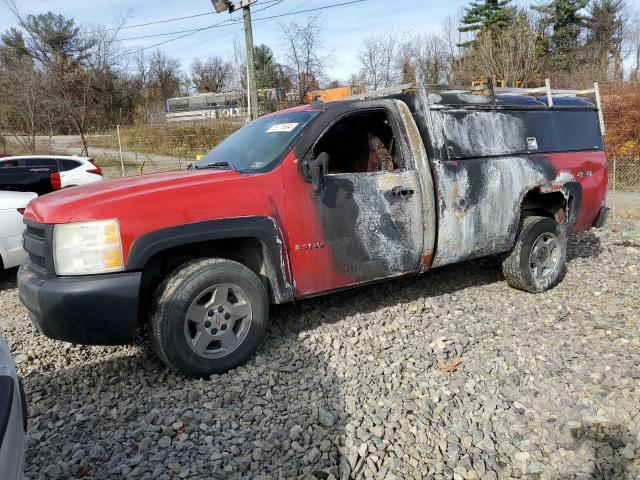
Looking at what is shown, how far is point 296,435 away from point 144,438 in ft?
2.79

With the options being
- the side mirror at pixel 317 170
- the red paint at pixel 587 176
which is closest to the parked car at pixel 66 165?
the side mirror at pixel 317 170

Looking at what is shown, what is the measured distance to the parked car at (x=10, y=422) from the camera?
158cm

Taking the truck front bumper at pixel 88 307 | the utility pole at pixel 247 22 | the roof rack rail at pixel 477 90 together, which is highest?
the utility pole at pixel 247 22

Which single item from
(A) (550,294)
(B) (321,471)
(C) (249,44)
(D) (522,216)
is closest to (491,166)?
(D) (522,216)

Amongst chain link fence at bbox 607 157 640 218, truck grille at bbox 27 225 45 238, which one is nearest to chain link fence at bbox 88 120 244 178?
chain link fence at bbox 607 157 640 218

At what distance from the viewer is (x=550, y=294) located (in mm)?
5316

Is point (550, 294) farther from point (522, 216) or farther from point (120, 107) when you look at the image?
point (120, 107)

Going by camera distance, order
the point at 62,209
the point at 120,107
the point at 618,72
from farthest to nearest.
Result: the point at 120,107, the point at 618,72, the point at 62,209

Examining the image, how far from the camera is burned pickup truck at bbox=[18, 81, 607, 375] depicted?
329 cm

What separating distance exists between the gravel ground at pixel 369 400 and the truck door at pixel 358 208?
1.84 feet

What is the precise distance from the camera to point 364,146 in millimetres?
4625

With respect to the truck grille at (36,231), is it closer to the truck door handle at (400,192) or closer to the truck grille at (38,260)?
the truck grille at (38,260)

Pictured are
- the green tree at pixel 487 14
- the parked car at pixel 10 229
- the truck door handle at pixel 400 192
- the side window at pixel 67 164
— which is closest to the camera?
the truck door handle at pixel 400 192

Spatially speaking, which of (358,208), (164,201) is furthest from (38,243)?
(358,208)
